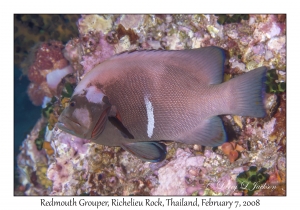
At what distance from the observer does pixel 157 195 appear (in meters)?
2.89

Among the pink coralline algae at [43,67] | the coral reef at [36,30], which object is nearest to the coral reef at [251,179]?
the pink coralline algae at [43,67]

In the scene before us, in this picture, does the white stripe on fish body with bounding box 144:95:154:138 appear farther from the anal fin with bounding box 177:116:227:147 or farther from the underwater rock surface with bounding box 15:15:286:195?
the underwater rock surface with bounding box 15:15:286:195

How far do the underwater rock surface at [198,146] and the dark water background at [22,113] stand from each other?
3282mm

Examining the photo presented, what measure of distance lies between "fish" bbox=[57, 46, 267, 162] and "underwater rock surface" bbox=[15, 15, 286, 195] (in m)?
0.76

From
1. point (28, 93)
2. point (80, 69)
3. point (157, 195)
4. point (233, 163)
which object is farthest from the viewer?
point (28, 93)

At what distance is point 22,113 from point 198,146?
16.2ft

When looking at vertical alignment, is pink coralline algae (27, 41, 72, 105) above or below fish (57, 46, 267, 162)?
above

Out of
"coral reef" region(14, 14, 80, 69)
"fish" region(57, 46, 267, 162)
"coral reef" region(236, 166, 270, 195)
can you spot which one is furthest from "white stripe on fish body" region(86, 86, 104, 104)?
"coral reef" region(14, 14, 80, 69)

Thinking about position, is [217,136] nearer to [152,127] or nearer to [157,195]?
[152,127]

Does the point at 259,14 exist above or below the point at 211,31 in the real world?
above

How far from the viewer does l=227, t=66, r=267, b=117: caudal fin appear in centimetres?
186

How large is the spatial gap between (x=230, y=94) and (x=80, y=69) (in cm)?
214

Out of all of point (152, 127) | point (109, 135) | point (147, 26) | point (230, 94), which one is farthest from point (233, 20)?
point (109, 135)

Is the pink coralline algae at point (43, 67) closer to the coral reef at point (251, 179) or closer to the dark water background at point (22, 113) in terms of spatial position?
the dark water background at point (22, 113)
